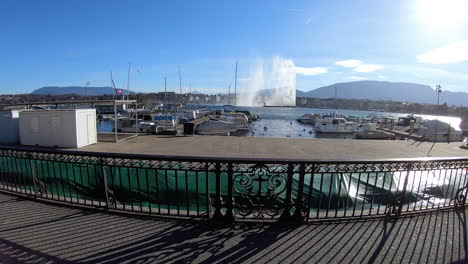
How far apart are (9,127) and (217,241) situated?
54.4 ft

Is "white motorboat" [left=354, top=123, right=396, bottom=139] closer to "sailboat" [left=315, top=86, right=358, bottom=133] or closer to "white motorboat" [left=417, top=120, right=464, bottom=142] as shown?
"white motorboat" [left=417, top=120, right=464, bottom=142]

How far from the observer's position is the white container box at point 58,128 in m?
12.1

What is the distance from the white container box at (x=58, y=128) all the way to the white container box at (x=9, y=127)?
1.18 meters

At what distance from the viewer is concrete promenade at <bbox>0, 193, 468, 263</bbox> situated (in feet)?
9.18

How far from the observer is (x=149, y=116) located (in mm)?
43094

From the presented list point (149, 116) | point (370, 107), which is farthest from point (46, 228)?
point (370, 107)

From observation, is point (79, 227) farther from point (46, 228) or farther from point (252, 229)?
point (252, 229)

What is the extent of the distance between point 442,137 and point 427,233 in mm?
23819

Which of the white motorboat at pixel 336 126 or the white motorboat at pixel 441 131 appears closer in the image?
the white motorboat at pixel 441 131

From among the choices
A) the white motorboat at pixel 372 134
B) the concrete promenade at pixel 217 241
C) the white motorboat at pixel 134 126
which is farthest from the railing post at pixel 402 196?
the white motorboat at pixel 134 126

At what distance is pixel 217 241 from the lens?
122 inches

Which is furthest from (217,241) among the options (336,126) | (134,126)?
(336,126)

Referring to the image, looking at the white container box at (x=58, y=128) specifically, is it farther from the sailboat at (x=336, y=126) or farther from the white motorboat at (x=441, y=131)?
the sailboat at (x=336, y=126)

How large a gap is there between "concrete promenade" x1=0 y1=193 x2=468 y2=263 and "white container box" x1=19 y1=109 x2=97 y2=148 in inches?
373
